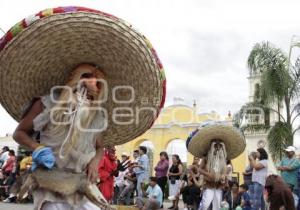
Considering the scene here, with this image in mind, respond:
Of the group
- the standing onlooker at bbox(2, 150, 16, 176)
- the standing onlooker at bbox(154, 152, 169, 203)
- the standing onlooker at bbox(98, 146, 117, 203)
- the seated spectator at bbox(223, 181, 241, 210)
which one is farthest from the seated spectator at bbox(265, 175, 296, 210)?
the standing onlooker at bbox(2, 150, 16, 176)

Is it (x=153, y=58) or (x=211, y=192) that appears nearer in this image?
(x=153, y=58)

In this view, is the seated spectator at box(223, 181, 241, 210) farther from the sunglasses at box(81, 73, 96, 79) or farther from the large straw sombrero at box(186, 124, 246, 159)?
the sunglasses at box(81, 73, 96, 79)

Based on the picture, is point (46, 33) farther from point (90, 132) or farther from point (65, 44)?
point (90, 132)

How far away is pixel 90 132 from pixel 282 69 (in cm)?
1399

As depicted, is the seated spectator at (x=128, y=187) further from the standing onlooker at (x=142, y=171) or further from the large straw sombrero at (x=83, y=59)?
the large straw sombrero at (x=83, y=59)

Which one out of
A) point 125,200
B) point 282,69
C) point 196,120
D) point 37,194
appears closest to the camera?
point 37,194

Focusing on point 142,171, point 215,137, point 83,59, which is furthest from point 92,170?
point 142,171

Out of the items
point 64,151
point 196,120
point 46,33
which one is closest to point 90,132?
point 64,151

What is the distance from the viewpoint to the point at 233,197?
13.0 metres

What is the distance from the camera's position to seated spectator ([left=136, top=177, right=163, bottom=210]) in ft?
36.2

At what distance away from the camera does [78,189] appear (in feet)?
10.8

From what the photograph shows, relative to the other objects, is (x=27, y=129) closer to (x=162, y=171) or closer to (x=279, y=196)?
(x=279, y=196)

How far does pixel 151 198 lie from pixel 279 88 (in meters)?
6.91

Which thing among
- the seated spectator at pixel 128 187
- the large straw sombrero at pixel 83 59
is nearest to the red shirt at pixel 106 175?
the large straw sombrero at pixel 83 59
